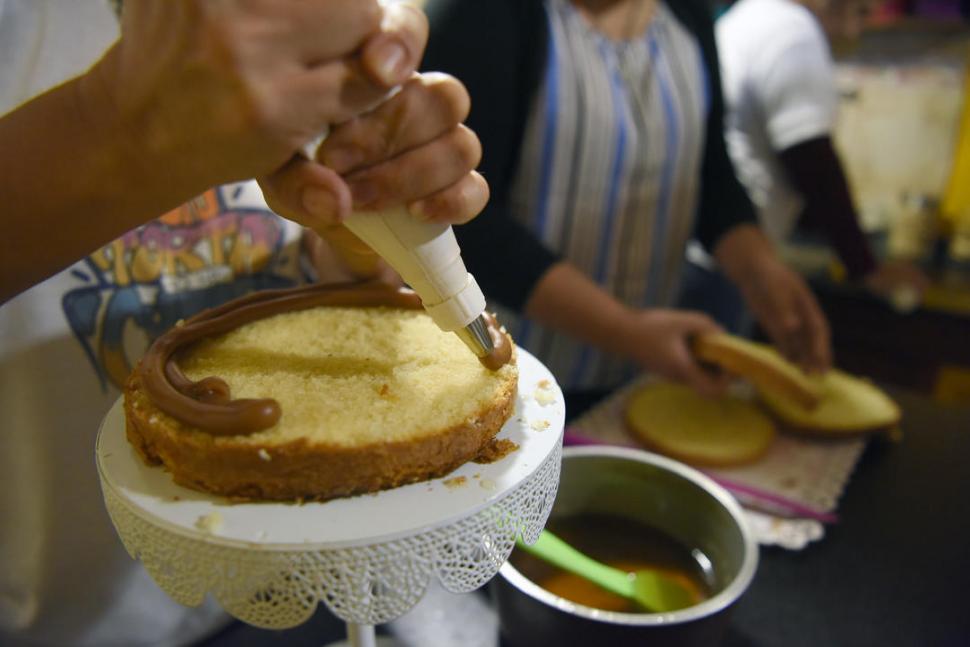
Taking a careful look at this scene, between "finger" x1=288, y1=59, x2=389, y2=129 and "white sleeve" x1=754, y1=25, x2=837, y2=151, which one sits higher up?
"finger" x1=288, y1=59, x2=389, y2=129

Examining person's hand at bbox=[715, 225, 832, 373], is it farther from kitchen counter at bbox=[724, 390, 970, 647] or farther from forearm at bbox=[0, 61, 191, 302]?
forearm at bbox=[0, 61, 191, 302]

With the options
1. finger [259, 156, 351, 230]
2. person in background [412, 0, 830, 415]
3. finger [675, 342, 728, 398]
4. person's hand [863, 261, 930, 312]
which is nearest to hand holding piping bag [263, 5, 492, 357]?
finger [259, 156, 351, 230]

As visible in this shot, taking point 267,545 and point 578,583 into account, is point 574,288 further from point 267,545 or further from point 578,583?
point 267,545

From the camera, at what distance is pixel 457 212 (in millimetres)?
381

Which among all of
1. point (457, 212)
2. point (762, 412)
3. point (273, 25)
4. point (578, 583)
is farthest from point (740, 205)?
point (273, 25)

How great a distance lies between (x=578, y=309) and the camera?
1062 mm

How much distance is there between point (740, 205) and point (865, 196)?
119cm

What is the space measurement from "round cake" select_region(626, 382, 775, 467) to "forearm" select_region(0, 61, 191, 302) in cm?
76

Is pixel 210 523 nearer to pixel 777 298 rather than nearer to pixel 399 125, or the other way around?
pixel 399 125

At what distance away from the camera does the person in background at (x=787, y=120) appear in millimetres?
1438

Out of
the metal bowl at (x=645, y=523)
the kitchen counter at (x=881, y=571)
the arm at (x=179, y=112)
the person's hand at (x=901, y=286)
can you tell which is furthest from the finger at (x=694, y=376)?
the person's hand at (x=901, y=286)

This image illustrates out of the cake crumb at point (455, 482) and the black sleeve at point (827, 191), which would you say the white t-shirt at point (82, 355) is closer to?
the cake crumb at point (455, 482)

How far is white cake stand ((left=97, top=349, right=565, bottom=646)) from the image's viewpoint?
0.33 m

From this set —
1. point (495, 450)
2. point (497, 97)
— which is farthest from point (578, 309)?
point (495, 450)
